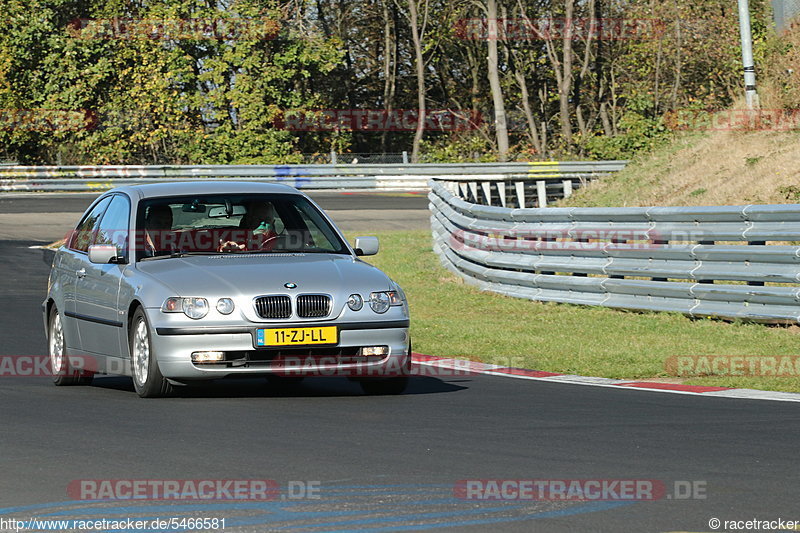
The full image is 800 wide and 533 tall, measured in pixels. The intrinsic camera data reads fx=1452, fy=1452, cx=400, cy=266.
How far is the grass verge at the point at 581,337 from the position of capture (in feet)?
39.3

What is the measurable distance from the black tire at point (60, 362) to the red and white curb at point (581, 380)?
2.72 m

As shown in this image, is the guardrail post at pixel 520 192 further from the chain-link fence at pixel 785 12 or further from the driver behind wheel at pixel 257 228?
the driver behind wheel at pixel 257 228

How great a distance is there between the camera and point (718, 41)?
177 feet

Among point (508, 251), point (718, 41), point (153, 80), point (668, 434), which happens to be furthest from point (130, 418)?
point (718, 41)

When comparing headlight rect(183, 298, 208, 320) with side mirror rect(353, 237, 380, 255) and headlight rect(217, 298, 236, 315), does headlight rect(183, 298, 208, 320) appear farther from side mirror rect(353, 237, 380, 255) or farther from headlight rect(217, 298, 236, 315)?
side mirror rect(353, 237, 380, 255)

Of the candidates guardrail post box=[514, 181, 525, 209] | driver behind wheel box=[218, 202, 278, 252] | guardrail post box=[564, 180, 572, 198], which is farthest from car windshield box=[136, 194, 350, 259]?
guardrail post box=[564, 180, 572, 198]

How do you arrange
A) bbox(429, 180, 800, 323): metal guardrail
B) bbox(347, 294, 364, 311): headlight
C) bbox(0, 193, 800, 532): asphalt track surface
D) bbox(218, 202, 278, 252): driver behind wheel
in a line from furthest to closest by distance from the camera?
1. bbox(429, 180, 800, 323): metal guardrail
2. bbox(218, 202, 278, 252): driver behind wheel
3. bbox(347, 294, 364, 311): headlight
4. bbox(0, 193, 800, 532): asphalt track surface

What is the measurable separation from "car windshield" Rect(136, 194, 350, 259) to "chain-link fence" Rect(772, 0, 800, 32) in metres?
18.5

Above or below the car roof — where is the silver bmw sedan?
below

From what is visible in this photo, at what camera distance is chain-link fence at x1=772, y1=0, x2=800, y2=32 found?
2745 cm

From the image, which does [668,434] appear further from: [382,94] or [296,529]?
[382,94]

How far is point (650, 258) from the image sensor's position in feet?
50.3

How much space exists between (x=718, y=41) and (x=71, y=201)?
89.6 feet

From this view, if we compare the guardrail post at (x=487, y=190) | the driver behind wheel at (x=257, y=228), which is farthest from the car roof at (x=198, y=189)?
the guardrail post at (x=487, y=190)
